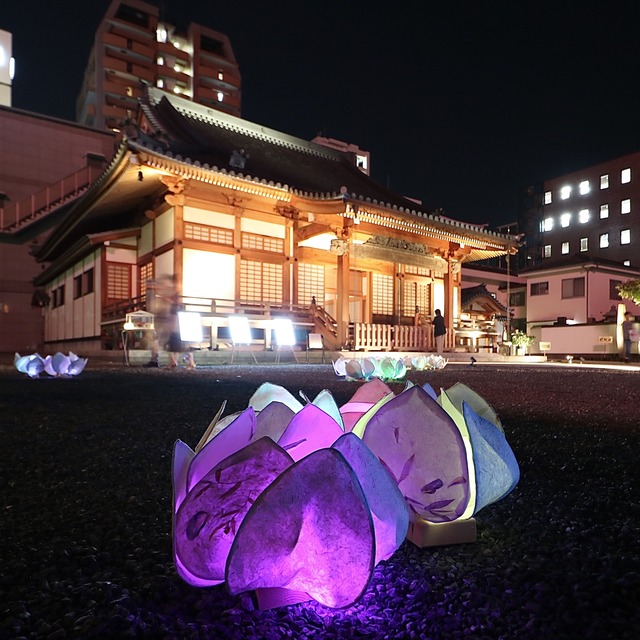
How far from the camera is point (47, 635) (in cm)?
70

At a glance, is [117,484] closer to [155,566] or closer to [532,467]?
[155,566]

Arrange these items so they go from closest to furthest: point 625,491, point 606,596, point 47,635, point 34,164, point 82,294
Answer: point 47,635 → point 606,596 → point 625,491 → point 82,294 → point 34,164

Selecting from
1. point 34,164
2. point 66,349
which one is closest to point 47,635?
point 66,349

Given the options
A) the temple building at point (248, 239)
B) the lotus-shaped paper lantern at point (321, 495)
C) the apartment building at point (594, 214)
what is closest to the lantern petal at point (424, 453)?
the lotus-shaped paper lantern at point (321, 495)

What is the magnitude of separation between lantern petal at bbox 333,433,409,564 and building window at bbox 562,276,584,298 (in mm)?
28500

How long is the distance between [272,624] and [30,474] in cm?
137

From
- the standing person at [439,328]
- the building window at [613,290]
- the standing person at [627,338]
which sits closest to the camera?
the standing person at [439,328]

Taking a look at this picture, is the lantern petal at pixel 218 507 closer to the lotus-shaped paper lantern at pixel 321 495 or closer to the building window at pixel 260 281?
the lotus-shaped paper lantern at pixel 321 495

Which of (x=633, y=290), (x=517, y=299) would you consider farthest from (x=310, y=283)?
(x=517, y=299)

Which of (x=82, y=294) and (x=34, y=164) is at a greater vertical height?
(x=34, y=164)

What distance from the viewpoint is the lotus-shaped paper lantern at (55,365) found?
20.7 ft

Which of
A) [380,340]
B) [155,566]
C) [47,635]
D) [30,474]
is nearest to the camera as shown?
[47,635]

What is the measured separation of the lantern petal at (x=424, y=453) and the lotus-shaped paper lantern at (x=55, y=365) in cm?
628

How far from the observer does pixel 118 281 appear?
15.0 meters
